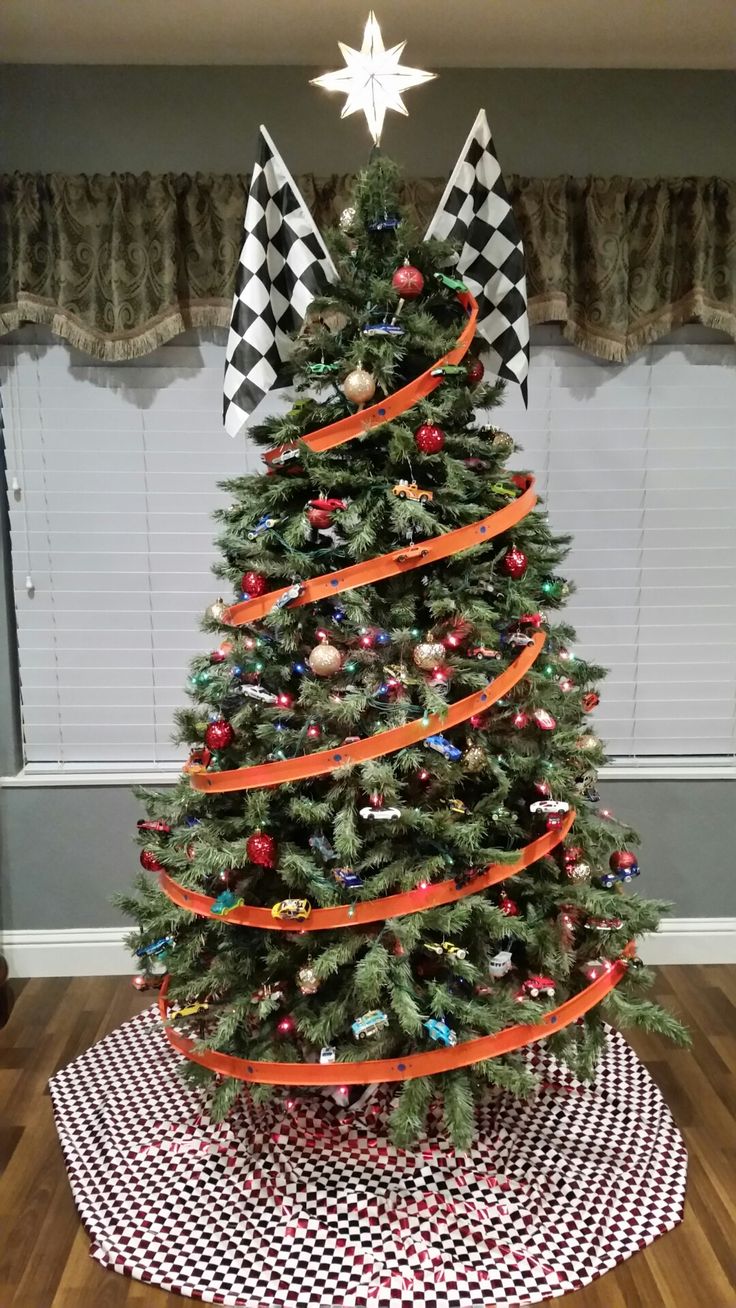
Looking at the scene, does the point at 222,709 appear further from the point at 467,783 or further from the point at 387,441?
the point at 387,441

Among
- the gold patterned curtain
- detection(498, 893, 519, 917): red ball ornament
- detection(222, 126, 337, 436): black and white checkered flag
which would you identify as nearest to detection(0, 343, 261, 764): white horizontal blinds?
the gold patterned curtain

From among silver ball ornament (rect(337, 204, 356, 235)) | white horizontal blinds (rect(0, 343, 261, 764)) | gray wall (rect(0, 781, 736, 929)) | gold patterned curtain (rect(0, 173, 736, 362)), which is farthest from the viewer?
gray wall (rect(0, 781, 736, 929))

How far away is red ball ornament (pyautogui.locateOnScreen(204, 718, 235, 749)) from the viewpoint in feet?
5.63

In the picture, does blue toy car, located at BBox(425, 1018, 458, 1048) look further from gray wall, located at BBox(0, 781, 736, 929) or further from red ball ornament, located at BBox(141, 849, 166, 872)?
gray wall, located at BBox(0, 781, 736, 929)

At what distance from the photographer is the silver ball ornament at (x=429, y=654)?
162 cm

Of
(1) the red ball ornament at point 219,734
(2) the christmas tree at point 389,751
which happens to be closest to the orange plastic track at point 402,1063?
(2) the christmas tree at point 389,751

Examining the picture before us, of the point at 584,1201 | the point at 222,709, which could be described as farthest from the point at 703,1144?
the point at 222,709

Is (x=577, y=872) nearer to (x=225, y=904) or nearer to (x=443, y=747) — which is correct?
(x=443, y=747)

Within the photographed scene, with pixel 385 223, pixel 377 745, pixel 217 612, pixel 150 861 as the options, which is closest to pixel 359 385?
pixel 385 223

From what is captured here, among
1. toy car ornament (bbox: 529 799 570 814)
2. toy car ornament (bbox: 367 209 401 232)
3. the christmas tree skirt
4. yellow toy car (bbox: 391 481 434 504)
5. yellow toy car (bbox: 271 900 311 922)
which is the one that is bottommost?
the christmas tree skirt

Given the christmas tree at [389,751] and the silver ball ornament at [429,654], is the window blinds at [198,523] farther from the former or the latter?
the silver ball ornament at [429,654]

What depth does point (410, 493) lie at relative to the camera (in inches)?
63.6

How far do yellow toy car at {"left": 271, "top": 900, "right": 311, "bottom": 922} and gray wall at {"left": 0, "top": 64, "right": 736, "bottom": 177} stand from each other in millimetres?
1886

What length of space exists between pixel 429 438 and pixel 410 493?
113 millimetres
